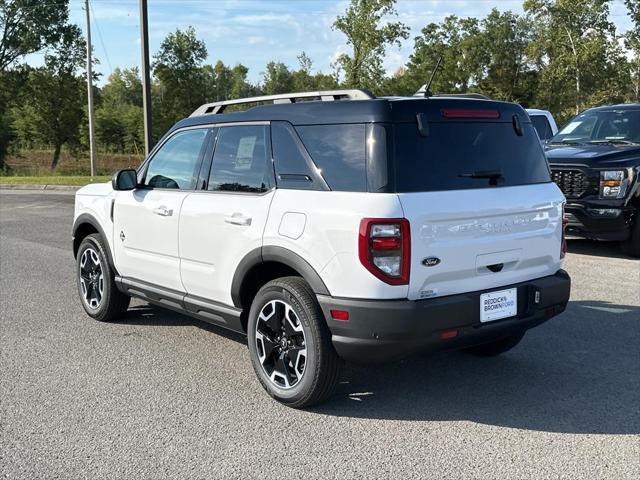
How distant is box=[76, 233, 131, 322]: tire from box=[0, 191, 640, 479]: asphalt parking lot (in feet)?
0.52

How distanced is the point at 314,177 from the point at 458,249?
3.07 ft

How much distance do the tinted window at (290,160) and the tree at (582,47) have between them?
37071 mm

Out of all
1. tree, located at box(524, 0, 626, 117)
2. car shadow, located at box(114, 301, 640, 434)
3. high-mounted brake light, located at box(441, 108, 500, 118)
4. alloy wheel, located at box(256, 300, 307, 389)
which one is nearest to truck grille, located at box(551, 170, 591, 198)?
car shadow, located at box(114, 301, 640, 434)

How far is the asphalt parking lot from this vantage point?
329cm

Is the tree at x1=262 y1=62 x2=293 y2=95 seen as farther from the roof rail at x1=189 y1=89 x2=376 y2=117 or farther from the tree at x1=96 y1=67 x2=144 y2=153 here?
the roof rail at x1=189 y1=89 x2=376 y2=117

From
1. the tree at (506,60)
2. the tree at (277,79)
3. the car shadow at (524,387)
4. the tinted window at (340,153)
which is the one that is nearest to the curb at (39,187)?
the car shadow at (524,387)

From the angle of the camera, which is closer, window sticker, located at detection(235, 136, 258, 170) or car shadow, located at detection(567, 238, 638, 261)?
window sticker, located at detection(235, 136, 258, 170)

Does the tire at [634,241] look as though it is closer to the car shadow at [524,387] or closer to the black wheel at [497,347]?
the car shadow at [524,387]

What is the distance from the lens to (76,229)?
6316 millimetres

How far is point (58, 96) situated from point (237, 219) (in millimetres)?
43949

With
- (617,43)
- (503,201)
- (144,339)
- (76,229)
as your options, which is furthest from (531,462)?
(617,43)

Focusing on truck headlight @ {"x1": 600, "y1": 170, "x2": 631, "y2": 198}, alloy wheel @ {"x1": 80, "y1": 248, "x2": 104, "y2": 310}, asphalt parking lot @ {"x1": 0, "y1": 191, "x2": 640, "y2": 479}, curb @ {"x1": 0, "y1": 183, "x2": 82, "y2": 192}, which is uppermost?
truck headlight @ {"x1": 600, "y1": 170, "x2": 631, "y2": 198}

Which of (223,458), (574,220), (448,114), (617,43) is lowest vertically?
(223,458)

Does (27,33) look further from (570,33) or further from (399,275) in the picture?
(399,275)
